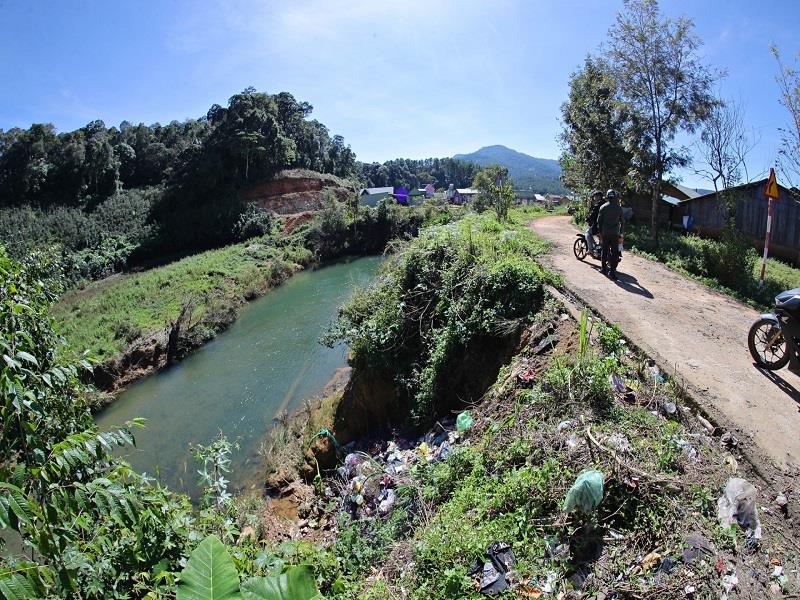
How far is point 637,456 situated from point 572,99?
60.6 feet

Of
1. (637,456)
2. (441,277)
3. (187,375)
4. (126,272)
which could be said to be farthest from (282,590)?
(126,272)

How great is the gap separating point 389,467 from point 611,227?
6.48 meters

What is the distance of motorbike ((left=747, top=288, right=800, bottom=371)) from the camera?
5.21 meters

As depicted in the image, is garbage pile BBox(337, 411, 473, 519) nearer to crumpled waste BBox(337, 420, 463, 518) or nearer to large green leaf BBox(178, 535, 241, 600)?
crumpled waste BBox(337, 420, 463, 518)

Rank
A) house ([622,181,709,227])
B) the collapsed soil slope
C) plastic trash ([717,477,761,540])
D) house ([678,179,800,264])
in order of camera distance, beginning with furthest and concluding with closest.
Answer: the collapsed soil slope → house ([622,181,709,227]) → house ([678,179,800,264]) → plastic trash ([717,477,761,540])

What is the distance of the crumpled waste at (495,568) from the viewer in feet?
11.5

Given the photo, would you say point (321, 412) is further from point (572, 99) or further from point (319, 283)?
point (319, 283)

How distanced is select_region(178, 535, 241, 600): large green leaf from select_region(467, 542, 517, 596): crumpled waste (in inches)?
88.5

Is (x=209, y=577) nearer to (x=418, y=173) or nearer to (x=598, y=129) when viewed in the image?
(x=598, y=129)

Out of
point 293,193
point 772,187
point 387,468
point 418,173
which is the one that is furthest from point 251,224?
point 418,173

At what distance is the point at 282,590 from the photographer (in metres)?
2.04

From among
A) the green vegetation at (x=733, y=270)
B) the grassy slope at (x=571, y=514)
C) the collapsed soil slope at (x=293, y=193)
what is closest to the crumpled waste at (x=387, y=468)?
the grassy slope at (x=571, y=514)

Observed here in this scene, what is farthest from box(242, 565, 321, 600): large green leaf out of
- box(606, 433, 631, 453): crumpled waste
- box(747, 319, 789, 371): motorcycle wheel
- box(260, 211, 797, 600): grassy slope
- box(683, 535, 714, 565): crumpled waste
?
box(747, 319, 789, 371): motorcycle wheel

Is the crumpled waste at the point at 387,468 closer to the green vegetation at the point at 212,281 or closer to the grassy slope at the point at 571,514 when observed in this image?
the grassy slope at the point at 571,514
